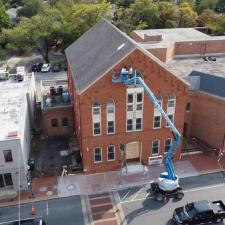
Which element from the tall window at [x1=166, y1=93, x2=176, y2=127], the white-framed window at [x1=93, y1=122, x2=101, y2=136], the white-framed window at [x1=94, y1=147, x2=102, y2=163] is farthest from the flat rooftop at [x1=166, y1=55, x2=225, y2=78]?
the white-framed window at [x1=94, y1=147, x2=102, y2=163]

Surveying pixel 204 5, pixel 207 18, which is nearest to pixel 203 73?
pixel 207 18

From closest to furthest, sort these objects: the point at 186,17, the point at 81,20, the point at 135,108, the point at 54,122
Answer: the point at 135,108, the point at 54,122, the point at 81,20, the point at 186,17

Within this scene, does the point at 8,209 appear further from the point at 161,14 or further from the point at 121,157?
the point at 161,14

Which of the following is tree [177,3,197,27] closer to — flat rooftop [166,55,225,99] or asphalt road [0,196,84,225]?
flat rooftop [166,55,225,99]

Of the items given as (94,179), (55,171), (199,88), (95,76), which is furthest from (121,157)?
(199,88)

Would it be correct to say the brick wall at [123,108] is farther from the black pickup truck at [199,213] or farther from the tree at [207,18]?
the tree at [207,18]

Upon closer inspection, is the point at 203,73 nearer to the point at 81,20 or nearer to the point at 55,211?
the point at 55,211

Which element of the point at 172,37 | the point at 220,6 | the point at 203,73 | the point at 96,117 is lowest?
the point at 96,117
